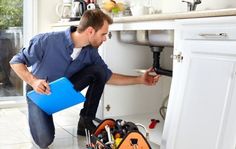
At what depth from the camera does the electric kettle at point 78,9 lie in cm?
311

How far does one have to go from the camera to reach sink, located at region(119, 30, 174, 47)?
2070mm

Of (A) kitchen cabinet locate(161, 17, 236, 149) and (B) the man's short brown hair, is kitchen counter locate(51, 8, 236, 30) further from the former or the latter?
(B) the man's short brown hair

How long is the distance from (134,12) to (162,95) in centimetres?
66

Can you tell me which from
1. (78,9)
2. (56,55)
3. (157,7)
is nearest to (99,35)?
(56,55)

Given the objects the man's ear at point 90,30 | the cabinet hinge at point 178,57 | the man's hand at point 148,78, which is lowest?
the man's hand at point 148,78

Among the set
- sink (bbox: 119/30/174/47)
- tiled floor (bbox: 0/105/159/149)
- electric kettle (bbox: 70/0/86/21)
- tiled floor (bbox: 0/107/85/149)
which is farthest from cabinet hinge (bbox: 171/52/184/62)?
electric kettle (bbox: 70/0/86/21)

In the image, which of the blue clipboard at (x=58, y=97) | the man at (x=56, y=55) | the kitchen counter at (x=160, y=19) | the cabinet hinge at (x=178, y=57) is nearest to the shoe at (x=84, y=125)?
the man at (x=56, y=55)

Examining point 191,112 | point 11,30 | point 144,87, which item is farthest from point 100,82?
point 11,30

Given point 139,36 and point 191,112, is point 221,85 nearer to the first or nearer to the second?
point 191,112

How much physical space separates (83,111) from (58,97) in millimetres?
406

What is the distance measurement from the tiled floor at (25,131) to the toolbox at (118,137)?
0.97 feet

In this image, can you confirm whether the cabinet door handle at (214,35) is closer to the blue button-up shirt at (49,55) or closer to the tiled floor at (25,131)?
the blue button-up shirt at (49,55)

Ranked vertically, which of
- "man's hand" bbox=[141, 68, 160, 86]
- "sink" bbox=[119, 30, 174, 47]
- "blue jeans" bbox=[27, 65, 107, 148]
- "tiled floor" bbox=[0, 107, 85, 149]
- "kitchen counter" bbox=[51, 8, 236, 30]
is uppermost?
"kitchen counter" bbox=[51, 8, 236, 30]

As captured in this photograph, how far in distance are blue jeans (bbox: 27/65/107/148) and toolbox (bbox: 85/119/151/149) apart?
0.34m
